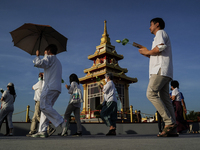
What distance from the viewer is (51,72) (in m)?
3.70

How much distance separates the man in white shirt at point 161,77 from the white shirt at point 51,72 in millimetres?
1676

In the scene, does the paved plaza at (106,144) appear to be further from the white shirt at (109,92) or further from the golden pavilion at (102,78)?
the golden pavilion at (102,78)

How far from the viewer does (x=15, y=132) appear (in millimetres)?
7453

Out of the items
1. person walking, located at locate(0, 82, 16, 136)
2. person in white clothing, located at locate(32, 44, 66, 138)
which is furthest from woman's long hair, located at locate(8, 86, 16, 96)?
person in white clothing, located at locate(32, 44, 66, 138)

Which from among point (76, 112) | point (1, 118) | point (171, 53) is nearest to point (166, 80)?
point (171, 53)

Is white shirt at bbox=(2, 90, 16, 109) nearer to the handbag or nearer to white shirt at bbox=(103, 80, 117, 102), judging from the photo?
the handbag

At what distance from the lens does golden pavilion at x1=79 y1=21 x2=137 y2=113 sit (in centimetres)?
2324

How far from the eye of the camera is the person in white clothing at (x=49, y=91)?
3545 millimetres

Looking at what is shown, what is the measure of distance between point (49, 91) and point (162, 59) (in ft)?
7.08

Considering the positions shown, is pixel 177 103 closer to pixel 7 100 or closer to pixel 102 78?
pixel 7 100

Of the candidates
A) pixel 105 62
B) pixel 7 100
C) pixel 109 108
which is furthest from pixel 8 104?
pixel 105 62

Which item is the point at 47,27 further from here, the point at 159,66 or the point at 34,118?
the point at 159,66

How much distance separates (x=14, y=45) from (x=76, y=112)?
2568 millimetres

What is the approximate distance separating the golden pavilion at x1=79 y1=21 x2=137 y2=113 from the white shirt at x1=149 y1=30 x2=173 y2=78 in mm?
18911
